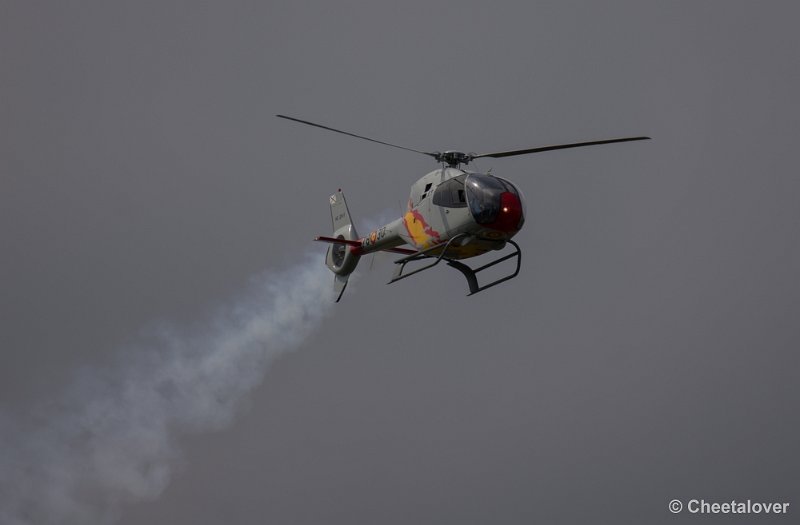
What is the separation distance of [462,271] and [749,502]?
73234 mm

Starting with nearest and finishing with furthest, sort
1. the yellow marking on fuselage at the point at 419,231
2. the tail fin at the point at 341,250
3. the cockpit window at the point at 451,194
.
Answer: the cockpit window at the point at 451,194
the yellow marking on fuselage at the point at 419,231
the tail fin at the point at 341,250

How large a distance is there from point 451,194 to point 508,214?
1767 millimetres

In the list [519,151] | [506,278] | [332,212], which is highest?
[332,212]

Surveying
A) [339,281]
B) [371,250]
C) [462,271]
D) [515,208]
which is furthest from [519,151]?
[339,281]

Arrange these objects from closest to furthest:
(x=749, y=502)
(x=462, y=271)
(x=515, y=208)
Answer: (x=515, y=208), (x=462, y=271), (x=749, y=502)

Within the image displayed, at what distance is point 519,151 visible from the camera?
105 ft

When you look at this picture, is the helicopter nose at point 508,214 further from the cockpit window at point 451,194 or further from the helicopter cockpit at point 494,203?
the cockpit window at point 451,194

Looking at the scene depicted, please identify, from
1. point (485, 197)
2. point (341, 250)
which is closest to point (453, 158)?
point (485, 197)

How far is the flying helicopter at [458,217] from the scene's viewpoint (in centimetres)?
3161

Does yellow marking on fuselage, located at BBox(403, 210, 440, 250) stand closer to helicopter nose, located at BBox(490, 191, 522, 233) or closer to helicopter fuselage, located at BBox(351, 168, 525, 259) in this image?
helicopter fuselage, located at BBox(351, 168, 525, 259)

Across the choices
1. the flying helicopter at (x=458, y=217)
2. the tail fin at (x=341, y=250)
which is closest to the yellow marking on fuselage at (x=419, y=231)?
the flying helicopter at (x=458, y=217)

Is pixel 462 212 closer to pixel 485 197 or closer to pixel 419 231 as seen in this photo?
pixel 485 197

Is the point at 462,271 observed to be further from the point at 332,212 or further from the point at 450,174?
the point at 332,212

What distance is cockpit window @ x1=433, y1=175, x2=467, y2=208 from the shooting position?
32.1 meters
